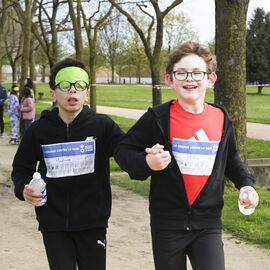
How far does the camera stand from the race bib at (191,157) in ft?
8.59

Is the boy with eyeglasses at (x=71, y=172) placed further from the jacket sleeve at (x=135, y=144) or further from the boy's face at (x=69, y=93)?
the jacket sleeve at (x=135, y=144)

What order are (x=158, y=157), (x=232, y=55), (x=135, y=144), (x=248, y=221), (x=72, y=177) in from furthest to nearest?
(x=232, y=55) < (x=248, y=221) < (x=72, y=177) < (x=135, y=144) < (x=158, y=157)

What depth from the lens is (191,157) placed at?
2.62 m

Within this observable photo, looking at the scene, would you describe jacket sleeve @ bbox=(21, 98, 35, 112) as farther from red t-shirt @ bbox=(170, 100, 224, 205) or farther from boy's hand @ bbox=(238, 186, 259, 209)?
boy's hand @ bbox=(238, 186, 259, 209)

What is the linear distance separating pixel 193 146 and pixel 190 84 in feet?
1.12

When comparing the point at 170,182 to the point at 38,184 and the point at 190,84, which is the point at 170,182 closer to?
the point at 190,84

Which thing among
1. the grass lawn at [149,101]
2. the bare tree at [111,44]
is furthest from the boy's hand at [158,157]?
the bare tree at [111,44]

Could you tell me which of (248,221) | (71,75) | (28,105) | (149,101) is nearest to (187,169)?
(71,75)

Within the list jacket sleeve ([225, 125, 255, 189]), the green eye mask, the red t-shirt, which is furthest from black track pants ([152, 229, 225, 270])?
the green eye mask

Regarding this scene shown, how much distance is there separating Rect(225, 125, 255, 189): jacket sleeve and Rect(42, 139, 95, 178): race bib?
0.83 metres

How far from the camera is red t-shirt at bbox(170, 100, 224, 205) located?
8.59 feet

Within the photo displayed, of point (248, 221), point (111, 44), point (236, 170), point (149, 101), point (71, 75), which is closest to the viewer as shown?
point (236, 170)

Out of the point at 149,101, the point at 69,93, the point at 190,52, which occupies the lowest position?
the point at 149,101

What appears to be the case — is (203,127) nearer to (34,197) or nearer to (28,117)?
(34,197)
